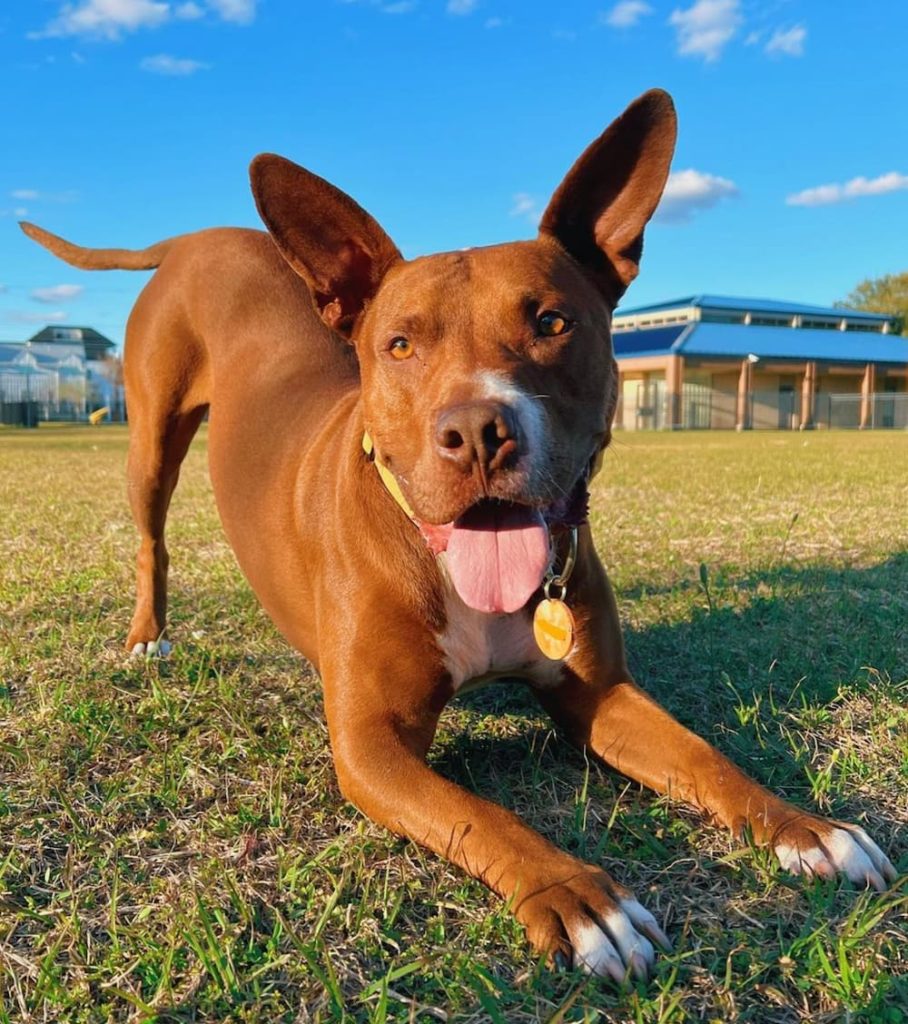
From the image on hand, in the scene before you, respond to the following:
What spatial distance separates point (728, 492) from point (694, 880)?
26.7ft

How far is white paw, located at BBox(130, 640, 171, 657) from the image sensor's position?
151 inches

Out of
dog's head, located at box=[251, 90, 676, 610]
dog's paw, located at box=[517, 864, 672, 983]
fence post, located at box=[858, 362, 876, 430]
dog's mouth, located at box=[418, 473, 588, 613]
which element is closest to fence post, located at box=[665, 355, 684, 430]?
fence post, located at box=[858, 362, 876, 430]

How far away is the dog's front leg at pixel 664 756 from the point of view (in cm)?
205

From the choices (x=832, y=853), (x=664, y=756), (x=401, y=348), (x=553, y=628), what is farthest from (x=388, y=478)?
(x=832, y=853)

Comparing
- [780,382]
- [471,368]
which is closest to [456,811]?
[471,368]

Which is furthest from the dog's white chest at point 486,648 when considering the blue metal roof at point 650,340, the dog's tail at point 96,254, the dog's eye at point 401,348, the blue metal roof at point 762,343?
the blue metal roof at point 650,340

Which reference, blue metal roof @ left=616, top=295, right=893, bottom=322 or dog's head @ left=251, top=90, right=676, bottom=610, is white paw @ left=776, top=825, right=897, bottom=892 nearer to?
dog's head @ left=251, top=90, right=676, bottom=610

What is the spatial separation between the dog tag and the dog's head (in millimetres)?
257

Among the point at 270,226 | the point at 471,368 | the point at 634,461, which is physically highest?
the point at 270,226

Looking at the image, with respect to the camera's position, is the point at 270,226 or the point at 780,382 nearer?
the point at 270,226

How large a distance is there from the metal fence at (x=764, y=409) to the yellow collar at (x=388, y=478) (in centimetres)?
4440

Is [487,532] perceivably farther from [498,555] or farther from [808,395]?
[808,395]

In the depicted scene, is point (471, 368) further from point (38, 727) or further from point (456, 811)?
point (38, 727)

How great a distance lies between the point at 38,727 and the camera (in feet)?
9.77
